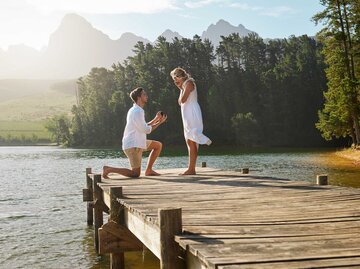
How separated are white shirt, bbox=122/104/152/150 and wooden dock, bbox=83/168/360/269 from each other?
71.4 inches

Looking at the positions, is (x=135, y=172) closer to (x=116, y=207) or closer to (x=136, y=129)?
(x=136, y=129)

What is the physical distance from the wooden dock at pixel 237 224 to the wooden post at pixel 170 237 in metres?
0.01

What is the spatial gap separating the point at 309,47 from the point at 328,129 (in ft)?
179

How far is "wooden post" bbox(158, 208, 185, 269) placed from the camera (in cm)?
497

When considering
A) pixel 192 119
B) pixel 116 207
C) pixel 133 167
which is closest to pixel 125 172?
pixel 133 167

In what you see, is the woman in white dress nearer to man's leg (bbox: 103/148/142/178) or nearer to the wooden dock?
man's leg (bbox: 103/148/142/178)

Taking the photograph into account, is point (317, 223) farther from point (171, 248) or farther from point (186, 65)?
point (186, 65)

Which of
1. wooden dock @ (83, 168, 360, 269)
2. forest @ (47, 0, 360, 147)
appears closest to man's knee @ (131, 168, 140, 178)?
wooden dock @ (83, 168, 360, 269)

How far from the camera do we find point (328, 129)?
2174 inches

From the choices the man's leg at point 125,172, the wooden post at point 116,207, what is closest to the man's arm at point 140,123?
the man's leg at point 125,172

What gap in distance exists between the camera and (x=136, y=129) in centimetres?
1188

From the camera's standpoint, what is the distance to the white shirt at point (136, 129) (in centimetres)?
1180

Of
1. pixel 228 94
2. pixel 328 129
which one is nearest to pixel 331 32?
pixel 328 129

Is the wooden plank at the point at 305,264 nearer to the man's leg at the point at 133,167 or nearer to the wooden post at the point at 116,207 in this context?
the wooden post at the point at 116,207
